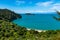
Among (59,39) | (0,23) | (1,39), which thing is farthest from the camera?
(0,23)

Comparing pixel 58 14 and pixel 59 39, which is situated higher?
pixel 58 14

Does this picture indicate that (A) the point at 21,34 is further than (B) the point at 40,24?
No

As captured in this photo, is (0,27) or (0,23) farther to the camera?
(0,23)

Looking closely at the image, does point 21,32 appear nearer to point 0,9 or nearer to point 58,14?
point 58,14

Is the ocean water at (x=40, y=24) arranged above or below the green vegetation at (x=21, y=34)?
below

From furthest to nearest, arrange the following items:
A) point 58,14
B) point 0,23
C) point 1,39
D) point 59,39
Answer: point 0,23, point 1,39, point 59,39, point 58,14

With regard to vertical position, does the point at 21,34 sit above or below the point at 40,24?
above

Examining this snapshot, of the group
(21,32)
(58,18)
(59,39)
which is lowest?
(21,32)

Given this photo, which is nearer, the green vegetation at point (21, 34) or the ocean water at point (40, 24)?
the green vegetation at point (21, 34)

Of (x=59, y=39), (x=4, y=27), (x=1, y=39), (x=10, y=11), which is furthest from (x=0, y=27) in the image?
(x=10, y=11)

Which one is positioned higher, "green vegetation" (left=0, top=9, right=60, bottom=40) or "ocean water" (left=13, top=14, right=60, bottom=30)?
"green vegetation" (left=0, top=9, right=60, bottom=40)

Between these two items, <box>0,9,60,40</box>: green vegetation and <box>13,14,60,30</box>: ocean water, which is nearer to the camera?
<box>0,9,60,40</box>: green vegetation
